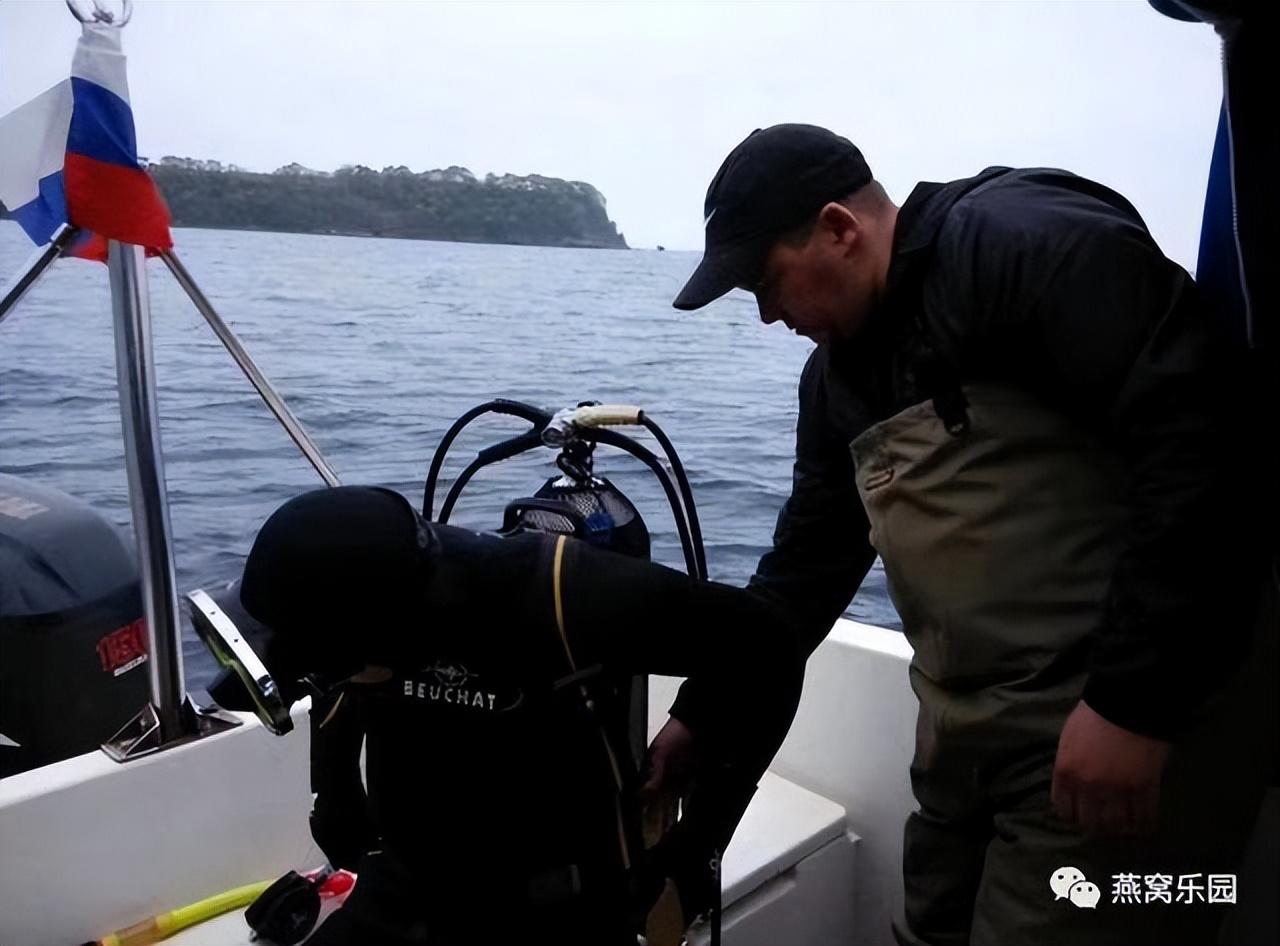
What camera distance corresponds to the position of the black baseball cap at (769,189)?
1.11 metres

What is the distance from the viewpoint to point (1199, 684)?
35.4 inches

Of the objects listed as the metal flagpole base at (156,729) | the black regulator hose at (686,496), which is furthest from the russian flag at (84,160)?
the black regulator hose at (686,496)

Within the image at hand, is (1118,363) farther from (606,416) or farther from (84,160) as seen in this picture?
(84,160)

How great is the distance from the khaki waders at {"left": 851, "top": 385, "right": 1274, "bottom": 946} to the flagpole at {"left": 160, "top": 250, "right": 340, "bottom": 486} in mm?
1029

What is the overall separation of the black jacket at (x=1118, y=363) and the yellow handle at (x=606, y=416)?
44cm

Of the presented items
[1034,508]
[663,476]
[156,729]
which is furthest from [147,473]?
[1034,508]

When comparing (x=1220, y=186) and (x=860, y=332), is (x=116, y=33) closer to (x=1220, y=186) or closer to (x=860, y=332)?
(x=860, y=332)

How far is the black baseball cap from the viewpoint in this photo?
1.11 meters

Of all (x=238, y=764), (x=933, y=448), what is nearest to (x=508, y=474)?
(x=238, y=764)

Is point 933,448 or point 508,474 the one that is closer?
point 933,448

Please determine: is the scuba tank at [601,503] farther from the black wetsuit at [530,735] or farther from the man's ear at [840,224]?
the man's ear at [840,224]

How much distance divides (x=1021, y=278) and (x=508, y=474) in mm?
2514

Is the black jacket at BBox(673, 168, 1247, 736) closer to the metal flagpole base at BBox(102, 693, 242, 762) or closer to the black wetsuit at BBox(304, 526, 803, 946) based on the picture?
the black wetsuit at BBox(304, 526, 803, 946)

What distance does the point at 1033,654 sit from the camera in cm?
103
